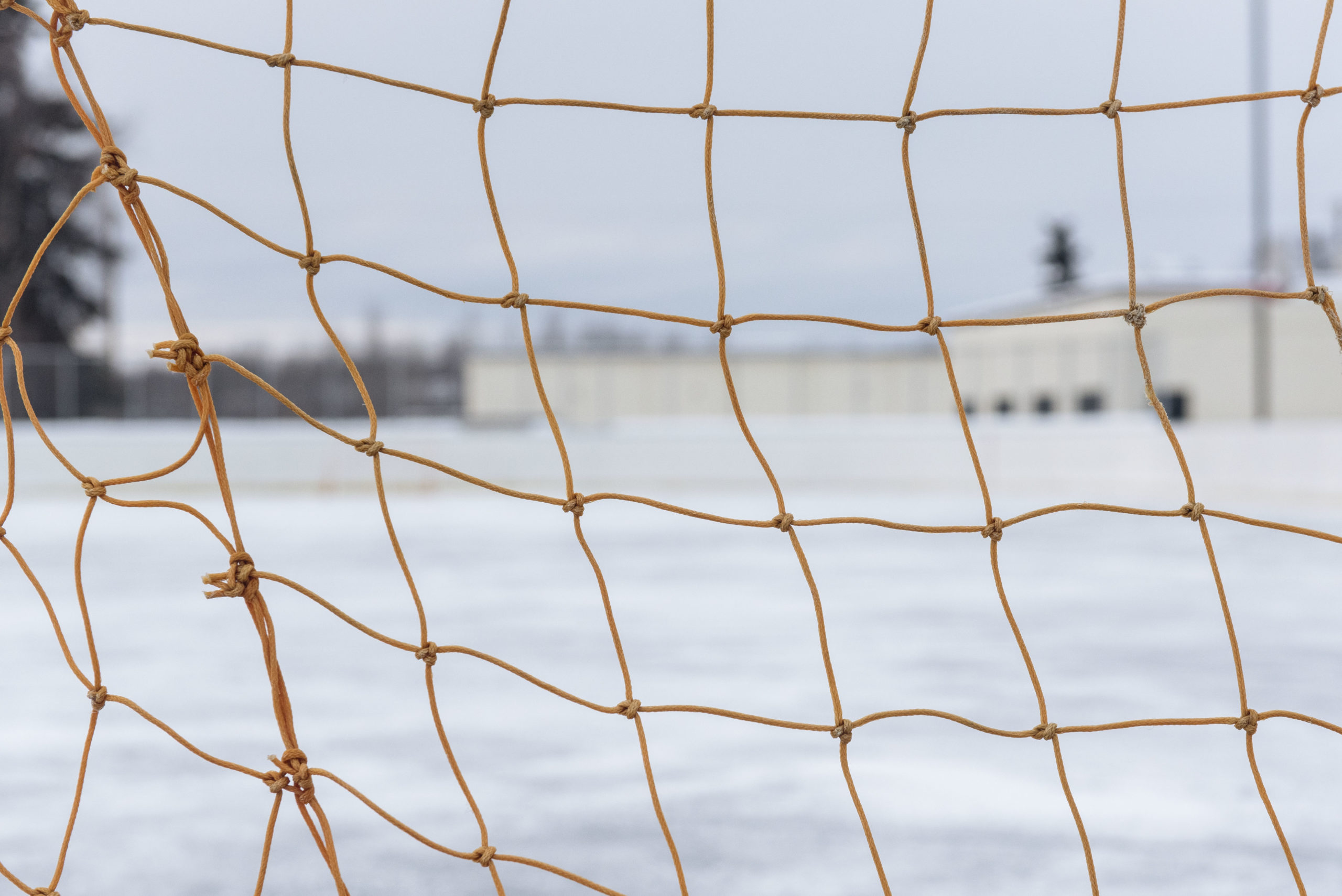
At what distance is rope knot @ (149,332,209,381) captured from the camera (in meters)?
1.23

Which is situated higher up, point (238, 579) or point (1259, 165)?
point (1259, 165)

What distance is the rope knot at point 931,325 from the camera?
1.45 m

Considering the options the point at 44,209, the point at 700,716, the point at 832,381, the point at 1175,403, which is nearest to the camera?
the point at 700,716

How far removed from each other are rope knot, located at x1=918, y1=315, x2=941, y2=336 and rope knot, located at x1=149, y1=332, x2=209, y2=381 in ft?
2.34

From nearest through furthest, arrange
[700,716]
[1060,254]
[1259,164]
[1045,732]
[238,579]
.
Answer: [238,579] → [1045,732] → [700,716] → [1259,164] → [1060,254]

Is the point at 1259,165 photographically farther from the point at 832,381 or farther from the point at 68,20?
the point at 68,20

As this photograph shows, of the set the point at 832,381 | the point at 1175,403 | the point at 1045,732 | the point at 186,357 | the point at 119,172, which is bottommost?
the point at 1175,403

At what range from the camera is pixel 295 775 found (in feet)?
4.15

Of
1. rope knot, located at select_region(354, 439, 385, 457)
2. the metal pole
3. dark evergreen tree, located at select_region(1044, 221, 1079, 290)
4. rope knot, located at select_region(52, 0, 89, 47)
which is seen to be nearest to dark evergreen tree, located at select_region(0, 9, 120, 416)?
the metal pole

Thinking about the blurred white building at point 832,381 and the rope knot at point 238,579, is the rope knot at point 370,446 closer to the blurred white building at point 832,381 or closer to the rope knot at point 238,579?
the rope knot at point 238,579

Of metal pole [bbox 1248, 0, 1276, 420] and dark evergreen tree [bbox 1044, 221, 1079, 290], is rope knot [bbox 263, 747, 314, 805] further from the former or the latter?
dark evergreen tree [bbox 1044, 221, 1079, 290]

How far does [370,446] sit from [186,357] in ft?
0.61

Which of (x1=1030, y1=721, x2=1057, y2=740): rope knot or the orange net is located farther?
(x1=1030, y1=721, x2=1057, y2=740): rope knot

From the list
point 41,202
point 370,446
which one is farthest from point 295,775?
point 41,202
